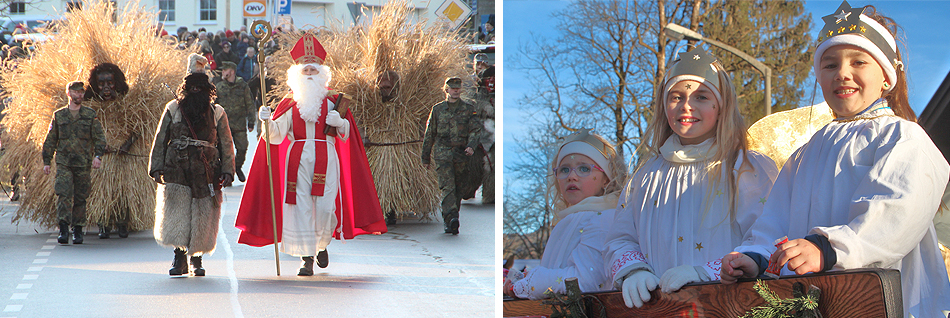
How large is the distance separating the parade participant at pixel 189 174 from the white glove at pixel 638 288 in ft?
15.6

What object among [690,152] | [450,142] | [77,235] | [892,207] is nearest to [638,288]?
[690,152]

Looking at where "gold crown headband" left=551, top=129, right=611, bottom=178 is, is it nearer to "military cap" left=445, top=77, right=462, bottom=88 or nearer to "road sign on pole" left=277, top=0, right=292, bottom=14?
"military cap" left=445, top=77, right=462, bottom=88

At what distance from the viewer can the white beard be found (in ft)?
22.1

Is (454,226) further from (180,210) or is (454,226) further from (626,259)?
(626,259)

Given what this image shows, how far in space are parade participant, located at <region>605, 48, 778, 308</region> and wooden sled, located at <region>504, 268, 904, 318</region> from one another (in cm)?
17

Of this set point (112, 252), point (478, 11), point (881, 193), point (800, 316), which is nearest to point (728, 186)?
point (881, 193)

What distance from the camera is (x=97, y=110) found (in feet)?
28.1

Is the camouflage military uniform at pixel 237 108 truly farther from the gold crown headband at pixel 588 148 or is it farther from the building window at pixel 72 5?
the gold crown headband at pixel 588 148

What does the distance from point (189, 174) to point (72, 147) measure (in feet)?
6.98

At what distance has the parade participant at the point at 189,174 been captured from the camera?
255 inches

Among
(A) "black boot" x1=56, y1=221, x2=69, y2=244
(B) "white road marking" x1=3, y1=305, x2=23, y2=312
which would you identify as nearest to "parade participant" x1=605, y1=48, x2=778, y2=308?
(B) "white road marking" x1=3, y1=305, x2=23, y2=312

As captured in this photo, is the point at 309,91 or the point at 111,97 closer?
the point at 309,91

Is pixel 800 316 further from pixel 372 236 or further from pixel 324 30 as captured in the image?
pixel 324 30

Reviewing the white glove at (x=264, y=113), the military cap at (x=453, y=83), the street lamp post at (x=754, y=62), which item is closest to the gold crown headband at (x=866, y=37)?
the street lamp post at (x=754, y=62)
